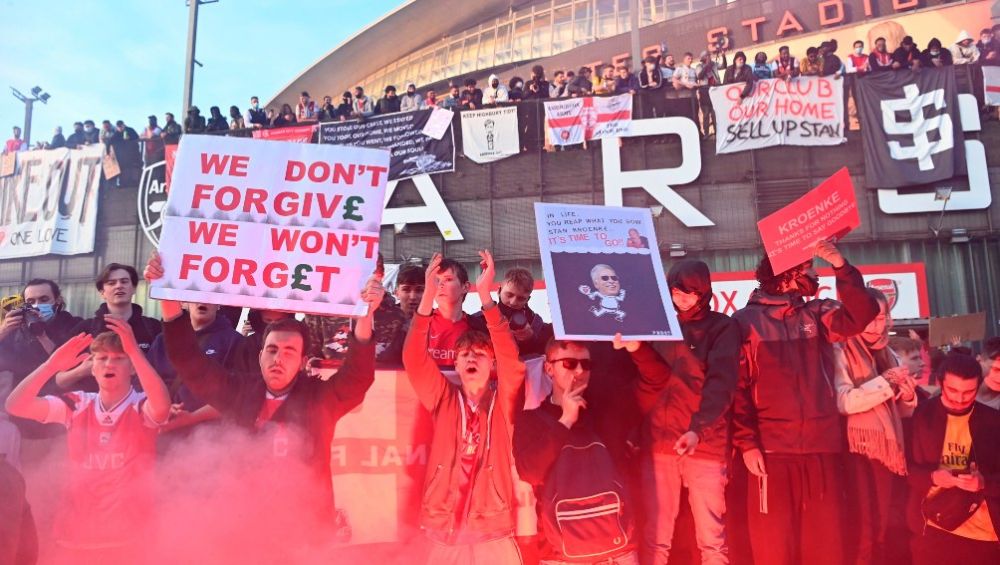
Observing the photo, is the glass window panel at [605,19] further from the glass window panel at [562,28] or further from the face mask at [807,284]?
the face mask at [807,284]

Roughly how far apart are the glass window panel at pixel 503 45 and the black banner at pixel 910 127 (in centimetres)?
1850

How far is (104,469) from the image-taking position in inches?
121

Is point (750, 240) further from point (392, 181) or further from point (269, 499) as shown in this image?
point (269, 499)

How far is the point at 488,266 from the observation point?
3.18m

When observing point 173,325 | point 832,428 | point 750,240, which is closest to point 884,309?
point 832,428

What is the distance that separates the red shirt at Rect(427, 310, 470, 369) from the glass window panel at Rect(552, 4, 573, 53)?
79.9 feet

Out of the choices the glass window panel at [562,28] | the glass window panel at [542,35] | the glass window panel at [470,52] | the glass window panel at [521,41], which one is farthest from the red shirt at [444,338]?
the glass window panel at [470,52]

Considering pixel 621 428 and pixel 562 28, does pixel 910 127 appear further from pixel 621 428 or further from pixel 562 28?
pixel 562 28

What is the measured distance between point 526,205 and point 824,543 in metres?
10.1

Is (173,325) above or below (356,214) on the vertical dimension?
below

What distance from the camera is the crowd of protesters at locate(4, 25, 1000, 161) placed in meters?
11.6

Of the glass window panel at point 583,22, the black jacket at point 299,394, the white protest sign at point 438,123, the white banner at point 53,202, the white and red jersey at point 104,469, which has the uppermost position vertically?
the glass window panel at point 583,22

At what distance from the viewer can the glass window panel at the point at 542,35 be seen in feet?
87.8

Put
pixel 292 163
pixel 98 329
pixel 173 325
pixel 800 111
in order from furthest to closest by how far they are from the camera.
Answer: pixel 800 111
pixel 98 329
pixel 292 163
pixel 173 325
